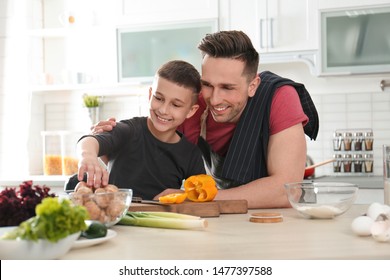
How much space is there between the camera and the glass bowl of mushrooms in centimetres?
124

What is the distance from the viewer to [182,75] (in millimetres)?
1926

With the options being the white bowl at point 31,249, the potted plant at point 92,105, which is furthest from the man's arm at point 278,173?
the potted plant at point 92,105

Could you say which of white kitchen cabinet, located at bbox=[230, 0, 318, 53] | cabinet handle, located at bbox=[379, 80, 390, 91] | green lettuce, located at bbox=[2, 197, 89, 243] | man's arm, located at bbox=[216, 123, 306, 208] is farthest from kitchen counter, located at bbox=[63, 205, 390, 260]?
cabinet handle, located at bbox=[379, 80, 390, 91]

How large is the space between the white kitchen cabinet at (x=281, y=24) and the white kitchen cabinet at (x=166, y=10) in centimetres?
23

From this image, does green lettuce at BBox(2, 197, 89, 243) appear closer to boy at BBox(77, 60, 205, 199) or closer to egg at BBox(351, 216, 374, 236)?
egg at BBox(351, 216, 374, 236)

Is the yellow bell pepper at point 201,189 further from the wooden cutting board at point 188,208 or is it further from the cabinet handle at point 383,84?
the cabinet handle at point 383,84

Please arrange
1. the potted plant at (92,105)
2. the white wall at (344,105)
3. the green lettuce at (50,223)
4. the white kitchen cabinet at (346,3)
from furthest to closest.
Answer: the potted plant at (92,105), the white wall at (344,105), the white kitchen cabinet at (346,3), the green lettuce at (50,223)

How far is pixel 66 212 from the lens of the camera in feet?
3.05

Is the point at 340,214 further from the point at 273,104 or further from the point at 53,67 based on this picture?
the point at 53,67

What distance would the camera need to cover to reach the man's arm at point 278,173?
1741 mm

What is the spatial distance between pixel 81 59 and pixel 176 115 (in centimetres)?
260

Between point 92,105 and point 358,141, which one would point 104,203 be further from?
point 92,105

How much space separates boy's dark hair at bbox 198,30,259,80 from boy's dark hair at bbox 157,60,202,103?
0.28 feet
